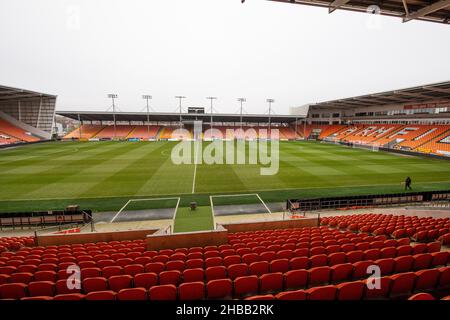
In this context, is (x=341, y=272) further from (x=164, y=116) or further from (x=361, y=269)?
(x=164, y=116)

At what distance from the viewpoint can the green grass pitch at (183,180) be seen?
17484mm

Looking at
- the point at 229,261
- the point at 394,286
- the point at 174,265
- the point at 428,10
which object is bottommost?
the point at 229,261

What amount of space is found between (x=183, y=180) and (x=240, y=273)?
1718 centimetres

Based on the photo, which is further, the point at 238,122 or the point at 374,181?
the point at 238,122

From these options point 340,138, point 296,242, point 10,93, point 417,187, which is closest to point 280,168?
point 417,187

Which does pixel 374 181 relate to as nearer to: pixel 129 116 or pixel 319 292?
pixel 319 292

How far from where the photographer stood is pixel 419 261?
5.27m

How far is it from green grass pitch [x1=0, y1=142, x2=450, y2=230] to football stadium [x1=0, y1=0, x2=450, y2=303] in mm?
161

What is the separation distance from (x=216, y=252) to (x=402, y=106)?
5438cm

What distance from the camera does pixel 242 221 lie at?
13195 mm

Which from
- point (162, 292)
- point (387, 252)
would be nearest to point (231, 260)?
point (162, 292)

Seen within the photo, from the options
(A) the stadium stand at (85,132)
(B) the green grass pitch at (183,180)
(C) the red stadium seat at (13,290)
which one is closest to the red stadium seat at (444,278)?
(C) the red stadium seat at (13,290)

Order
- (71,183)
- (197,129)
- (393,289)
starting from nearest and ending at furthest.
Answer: (393,289)
(71,183)
(197,129)

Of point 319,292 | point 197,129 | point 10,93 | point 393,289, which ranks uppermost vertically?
point 10,93
